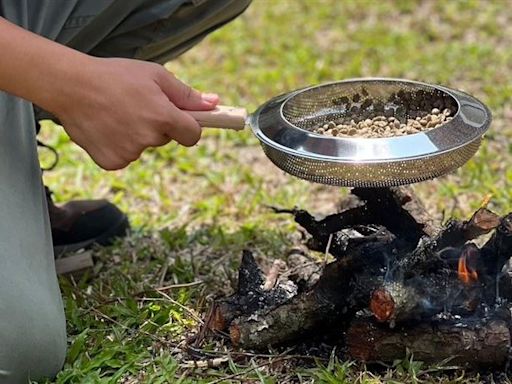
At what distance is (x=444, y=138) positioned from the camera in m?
1.80

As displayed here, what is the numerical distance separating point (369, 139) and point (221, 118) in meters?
0.29

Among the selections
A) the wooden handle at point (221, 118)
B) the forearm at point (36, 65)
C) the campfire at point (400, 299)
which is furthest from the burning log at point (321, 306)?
the forearm at point (36, 65)

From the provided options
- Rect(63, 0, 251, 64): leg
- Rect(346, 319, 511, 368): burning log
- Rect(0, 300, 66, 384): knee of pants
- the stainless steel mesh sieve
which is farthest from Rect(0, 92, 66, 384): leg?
Rect(346, 319, 511, 368): burning log

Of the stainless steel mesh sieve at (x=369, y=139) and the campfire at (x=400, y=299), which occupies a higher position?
the stainless steel mesh sieve at (x=369, y=139)

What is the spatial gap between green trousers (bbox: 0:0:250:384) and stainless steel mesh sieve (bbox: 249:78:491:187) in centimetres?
48

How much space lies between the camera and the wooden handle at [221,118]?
1833mm

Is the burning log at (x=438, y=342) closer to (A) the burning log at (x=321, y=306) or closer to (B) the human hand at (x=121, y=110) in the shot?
(A) the burning log at (x=321, y=306)

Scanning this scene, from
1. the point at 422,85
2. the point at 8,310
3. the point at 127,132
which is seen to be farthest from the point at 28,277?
the point at 422,85

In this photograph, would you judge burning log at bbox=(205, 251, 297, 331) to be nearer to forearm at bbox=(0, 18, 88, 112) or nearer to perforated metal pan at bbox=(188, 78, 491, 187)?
perforated metal pan at bbox=(188, 78, 491, 187)

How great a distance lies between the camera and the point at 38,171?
2039 mm

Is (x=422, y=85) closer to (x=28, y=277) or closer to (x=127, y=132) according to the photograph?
(x=127, y=132)

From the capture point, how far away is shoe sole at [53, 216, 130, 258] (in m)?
2.55

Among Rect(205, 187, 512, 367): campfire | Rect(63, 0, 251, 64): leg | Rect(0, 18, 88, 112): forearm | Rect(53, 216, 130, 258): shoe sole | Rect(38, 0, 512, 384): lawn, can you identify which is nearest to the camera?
Rect(0, 18, 88, 112): forearm

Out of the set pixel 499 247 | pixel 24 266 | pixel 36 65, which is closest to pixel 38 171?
pixel 24 266
